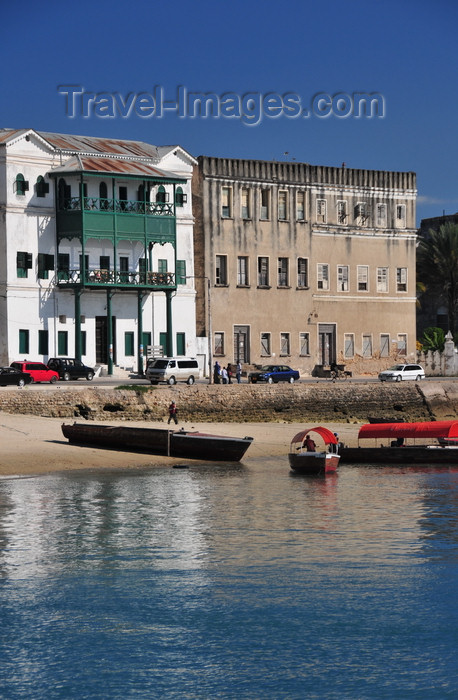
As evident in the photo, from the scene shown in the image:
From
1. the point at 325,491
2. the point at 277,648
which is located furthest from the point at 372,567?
the point at 325,491

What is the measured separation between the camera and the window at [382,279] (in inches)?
3280

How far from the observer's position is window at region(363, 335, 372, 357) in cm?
8262

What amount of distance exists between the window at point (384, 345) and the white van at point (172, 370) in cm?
2122

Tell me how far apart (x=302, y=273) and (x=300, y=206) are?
14.6ft

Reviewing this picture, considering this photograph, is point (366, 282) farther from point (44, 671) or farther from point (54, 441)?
point (44, 671)

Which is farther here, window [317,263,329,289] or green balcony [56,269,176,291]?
window [317,263,329,289]

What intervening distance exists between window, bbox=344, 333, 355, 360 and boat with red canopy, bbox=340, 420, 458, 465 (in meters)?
29.3

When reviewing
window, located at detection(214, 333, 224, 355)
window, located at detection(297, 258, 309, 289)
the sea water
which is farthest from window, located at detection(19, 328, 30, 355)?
the sea water

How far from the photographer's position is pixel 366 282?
3253 inches

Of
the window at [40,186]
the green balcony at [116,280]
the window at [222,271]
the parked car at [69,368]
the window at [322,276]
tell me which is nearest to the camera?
the parked car at [69,368]

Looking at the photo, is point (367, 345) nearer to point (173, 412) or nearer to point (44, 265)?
point (44, 265)

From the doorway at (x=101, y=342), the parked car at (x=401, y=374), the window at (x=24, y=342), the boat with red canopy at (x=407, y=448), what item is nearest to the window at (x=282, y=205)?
the parked car at (x=401, y=374)

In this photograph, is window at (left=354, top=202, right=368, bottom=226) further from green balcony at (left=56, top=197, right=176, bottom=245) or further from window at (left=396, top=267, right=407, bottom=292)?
green balcony at (left=56, top=197, right=176, bottom=245)

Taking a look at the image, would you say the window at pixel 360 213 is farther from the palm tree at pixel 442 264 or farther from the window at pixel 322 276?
the palm tree at pixel 442 264
